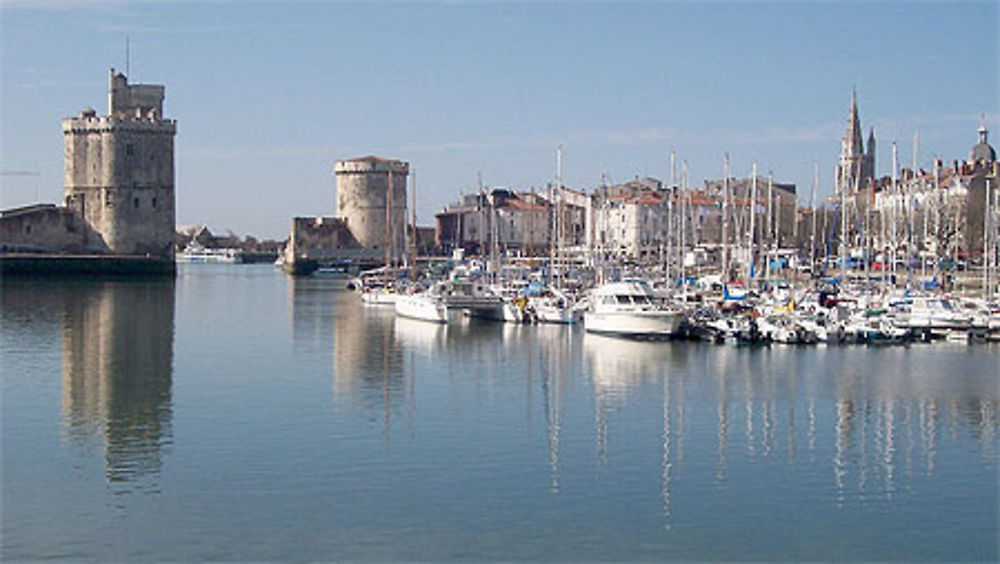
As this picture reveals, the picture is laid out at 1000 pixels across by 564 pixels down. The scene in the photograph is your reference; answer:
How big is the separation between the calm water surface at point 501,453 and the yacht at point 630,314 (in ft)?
1.65

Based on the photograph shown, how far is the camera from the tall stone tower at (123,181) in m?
52.0

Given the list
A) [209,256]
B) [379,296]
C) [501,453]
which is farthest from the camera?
[209,256]

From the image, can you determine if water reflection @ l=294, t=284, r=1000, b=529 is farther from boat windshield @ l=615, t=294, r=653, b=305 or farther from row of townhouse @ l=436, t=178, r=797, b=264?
row of townhouse @ l=436, t=178, r=797, b=264

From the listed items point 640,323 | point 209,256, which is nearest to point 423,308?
point 640,323

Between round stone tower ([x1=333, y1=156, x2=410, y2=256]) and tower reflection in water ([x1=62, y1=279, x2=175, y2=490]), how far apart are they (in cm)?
3055

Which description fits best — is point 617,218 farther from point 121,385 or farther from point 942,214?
point 121,385

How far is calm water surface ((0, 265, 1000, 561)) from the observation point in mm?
9828

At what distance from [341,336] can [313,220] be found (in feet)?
130

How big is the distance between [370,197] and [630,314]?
137 ft

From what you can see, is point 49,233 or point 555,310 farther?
point 49,233

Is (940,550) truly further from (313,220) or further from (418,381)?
(313,220)

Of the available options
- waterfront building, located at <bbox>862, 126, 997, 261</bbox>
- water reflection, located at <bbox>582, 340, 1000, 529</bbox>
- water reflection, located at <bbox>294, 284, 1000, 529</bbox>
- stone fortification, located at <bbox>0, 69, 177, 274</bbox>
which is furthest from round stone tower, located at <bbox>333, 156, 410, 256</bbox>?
water reflection, located at <bbox>582, 340, 1000, 529</bbox>

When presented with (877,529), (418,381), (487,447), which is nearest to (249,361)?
(418,381)

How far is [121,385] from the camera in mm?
17375
